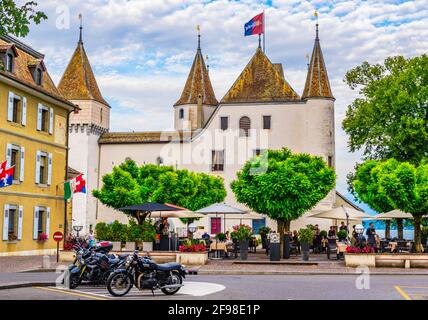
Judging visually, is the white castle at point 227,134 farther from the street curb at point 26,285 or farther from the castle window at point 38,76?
the street curb at point 26,285

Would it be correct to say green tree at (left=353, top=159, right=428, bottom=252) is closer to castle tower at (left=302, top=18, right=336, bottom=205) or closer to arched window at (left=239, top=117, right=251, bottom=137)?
castle tower at (left=302, top=18, right=336, bottom=205)

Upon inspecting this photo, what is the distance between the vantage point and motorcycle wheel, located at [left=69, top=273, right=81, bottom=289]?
18.7 meters

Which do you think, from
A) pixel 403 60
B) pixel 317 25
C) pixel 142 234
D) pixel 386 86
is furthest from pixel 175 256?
pixel 317 25

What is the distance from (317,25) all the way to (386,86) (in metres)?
14.5

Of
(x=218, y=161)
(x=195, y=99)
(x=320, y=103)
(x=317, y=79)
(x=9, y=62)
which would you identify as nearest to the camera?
(x=9, y=62)

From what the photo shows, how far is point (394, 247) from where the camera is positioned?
3356cm

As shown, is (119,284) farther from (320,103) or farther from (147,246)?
(320,103)

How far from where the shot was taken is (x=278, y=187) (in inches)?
1358

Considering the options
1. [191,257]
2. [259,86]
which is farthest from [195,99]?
[191,257]

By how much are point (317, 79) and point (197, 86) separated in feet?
56.1

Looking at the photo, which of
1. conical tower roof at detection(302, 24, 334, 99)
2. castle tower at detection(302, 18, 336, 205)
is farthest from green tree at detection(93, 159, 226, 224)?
conical tower roof at detection(302, 24, 334, 99)

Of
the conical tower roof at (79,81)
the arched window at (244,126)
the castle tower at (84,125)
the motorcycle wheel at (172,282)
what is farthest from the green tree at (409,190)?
the conical tower roof at (79,81)

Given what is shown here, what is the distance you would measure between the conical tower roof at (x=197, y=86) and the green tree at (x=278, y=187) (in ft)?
125
